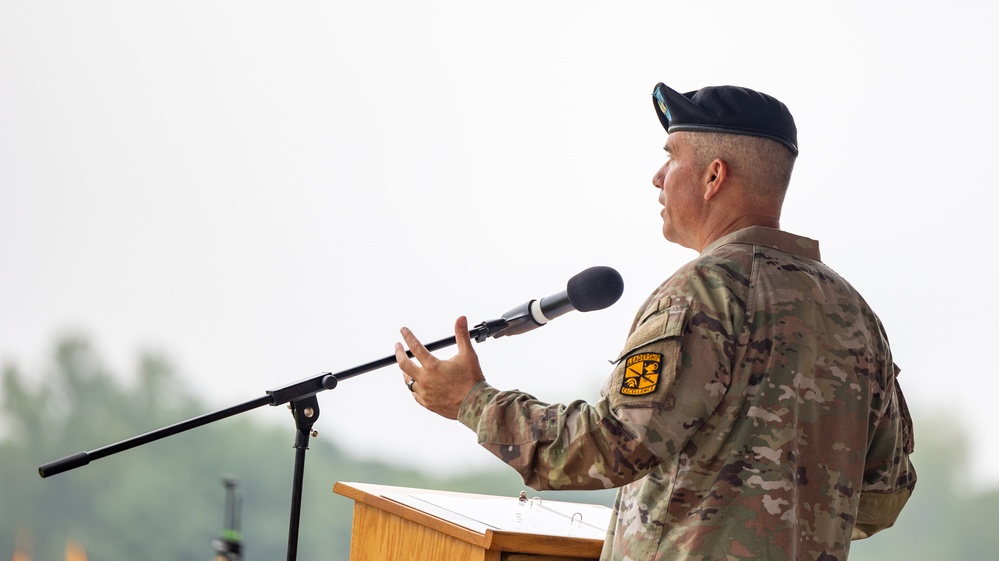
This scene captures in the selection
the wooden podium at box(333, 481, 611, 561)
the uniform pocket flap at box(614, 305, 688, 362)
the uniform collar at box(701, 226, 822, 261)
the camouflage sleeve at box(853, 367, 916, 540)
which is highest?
the uniform collar at box(701, 226, 822, 261)

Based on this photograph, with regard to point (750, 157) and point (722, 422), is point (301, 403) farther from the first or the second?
point (750, 157)

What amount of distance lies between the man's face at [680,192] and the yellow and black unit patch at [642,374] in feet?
1.10

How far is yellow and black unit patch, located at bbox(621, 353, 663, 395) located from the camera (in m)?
1.33

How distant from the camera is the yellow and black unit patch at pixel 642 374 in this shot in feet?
4.37

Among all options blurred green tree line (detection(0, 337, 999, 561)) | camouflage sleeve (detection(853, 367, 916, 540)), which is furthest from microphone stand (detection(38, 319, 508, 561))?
blurred green tree line (detection(0, 337, 999, 561))

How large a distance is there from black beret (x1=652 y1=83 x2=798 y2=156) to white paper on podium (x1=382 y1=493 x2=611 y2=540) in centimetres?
68

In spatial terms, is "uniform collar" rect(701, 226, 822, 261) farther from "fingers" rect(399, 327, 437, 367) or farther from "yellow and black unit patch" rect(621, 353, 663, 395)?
"fingers" rect(399, 327, 437, 367)

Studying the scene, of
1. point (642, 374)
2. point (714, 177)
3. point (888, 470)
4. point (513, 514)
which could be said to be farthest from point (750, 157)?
point (513, 514)

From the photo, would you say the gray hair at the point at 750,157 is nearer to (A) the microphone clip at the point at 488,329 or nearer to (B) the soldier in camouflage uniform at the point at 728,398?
(B) the soldier in camouflage uniform at the point at 728,398

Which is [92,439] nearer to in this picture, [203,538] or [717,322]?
[203,538]

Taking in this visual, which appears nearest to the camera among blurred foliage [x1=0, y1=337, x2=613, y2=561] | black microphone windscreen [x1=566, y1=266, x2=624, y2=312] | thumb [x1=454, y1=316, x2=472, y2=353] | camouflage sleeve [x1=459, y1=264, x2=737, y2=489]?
camouflage sleeve [x1=459, y1=264, x2=737, y2=489]

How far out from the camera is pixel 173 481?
609 centimetres

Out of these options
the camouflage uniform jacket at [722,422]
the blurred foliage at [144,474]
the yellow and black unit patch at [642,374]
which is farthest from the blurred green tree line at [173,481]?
the yellow and black unit patch at [642,374]

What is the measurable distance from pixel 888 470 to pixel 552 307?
60cm
